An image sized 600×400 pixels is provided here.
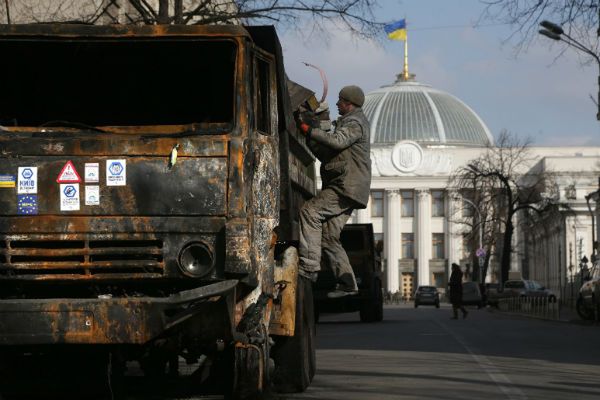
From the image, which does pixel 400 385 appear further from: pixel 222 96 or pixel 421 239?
pixel 421 239

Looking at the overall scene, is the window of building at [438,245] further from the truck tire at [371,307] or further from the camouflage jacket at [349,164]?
the camouflage jacket at [349,164]

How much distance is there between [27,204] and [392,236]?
446ft

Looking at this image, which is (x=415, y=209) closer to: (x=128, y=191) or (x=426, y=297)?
(x=426, y=297)

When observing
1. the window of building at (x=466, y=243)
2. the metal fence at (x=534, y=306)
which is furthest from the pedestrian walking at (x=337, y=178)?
the window of building at (x=466, y=243)

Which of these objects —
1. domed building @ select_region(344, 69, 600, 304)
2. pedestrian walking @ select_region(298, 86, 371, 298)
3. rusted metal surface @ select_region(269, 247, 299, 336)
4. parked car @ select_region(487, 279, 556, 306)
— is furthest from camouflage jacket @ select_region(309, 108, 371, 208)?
domed building @ select_region(344, 69, 600, 304)

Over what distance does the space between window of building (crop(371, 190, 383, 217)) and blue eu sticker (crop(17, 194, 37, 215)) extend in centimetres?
13483

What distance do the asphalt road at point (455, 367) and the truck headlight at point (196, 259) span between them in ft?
8.02

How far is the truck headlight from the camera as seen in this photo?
790cm

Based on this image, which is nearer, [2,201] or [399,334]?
[2,201]

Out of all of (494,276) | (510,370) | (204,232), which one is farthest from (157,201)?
(494,276)

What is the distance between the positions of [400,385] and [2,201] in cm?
476

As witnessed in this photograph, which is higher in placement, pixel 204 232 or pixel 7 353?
pixel 204 232

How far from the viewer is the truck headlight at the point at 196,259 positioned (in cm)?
790

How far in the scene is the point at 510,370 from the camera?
1369 centimetres
